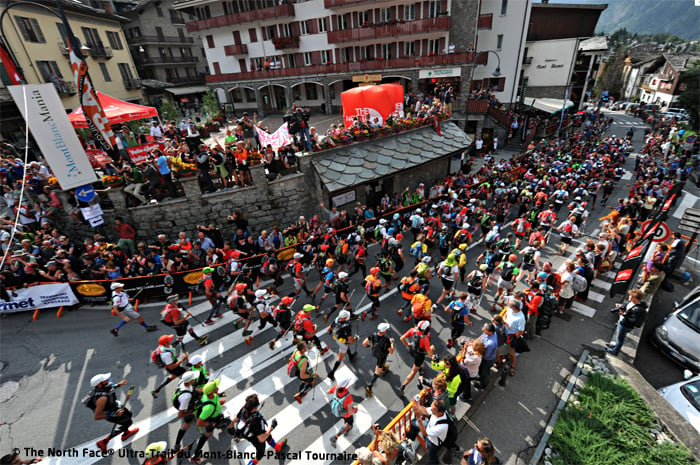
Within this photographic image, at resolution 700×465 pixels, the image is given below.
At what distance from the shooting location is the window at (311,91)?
34688mm

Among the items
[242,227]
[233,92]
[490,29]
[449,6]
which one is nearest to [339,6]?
[449,6]

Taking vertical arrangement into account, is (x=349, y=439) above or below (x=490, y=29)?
below

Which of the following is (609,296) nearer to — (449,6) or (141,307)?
(141,307)

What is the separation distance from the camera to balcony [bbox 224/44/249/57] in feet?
110

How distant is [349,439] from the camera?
6.29 metres

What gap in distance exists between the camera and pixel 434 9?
84.9 feet

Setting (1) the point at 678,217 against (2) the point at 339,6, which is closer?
(1) the point at 678,217

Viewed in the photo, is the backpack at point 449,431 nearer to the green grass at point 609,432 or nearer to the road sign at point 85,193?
the green grass at point 609,432

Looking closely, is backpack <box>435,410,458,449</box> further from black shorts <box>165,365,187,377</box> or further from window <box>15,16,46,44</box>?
window <box>15,16,46,44</box>

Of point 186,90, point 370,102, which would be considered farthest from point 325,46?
point 186,90

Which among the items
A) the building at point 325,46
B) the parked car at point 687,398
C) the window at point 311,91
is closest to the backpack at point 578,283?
the parked car at point 687,398

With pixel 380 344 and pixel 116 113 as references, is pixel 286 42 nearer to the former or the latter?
pixel 116 113

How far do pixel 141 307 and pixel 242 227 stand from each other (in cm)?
449

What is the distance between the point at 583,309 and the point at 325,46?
31.5m
